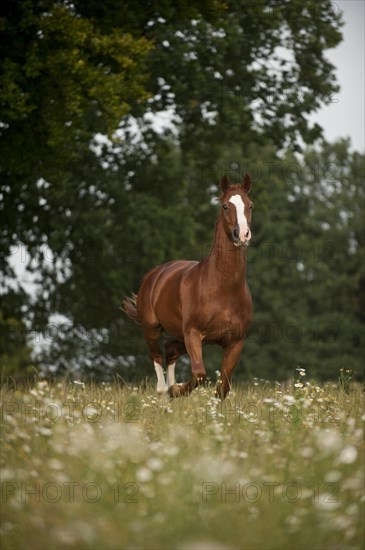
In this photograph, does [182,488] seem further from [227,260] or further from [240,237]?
[227,260]

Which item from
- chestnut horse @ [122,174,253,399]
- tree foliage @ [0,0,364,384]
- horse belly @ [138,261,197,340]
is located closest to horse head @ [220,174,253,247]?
chestnut horse @ [122,174,253,399]

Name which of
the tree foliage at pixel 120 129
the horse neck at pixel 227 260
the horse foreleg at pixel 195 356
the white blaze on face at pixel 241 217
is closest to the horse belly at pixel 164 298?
the horse foreleg at pixel 195 356

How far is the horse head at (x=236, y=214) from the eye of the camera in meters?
10.3

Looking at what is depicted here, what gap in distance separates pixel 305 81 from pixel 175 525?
2025 cm

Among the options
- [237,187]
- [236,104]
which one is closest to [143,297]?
[237,187]

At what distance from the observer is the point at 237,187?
35.6ft

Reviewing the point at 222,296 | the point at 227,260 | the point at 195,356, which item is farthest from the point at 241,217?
the point at 195,356

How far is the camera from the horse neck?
436 inches

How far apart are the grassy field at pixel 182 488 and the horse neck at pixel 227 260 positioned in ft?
9.26

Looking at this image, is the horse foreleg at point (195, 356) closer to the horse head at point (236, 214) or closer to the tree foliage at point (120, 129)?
the horse head at point (236, 214)

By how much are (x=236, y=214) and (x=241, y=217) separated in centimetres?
11

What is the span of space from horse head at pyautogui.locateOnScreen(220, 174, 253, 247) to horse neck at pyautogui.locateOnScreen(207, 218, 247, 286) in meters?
0.15

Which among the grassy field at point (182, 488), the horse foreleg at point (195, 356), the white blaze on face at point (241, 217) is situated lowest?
the horse foreleg at point (195, 356)

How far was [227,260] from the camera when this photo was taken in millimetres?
11109
